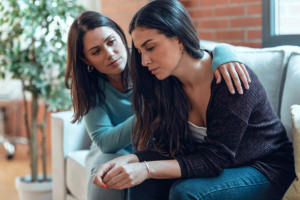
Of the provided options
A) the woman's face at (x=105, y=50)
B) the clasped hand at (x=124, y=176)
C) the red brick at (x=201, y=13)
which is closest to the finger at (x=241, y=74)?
the clasped hand at (x=124, y=176)

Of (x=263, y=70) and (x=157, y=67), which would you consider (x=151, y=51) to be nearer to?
(x=157, y=67)

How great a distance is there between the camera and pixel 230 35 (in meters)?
1.95

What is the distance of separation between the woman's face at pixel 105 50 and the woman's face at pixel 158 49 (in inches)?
12.6

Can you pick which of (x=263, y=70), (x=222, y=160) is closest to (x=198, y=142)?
(x=222, y=160)

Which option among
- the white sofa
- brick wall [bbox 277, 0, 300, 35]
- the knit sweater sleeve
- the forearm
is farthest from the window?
the forearm

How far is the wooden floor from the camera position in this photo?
233 centimetres

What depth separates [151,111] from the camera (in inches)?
46.6

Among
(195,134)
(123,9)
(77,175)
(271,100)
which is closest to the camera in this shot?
(195,134)

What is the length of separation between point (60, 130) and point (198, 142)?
868 mm

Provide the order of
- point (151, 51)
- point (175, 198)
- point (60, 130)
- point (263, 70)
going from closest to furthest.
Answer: point (175, 198) < point (151, 51) < point (263, 70) < point (60, 130)

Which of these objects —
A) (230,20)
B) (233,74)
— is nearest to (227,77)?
(233,74)

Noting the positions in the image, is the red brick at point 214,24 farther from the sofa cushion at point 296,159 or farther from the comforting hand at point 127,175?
the comforting hand at point 127,175

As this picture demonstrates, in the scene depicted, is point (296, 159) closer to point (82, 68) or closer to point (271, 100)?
point (271, 100)

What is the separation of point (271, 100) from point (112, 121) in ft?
2.36
